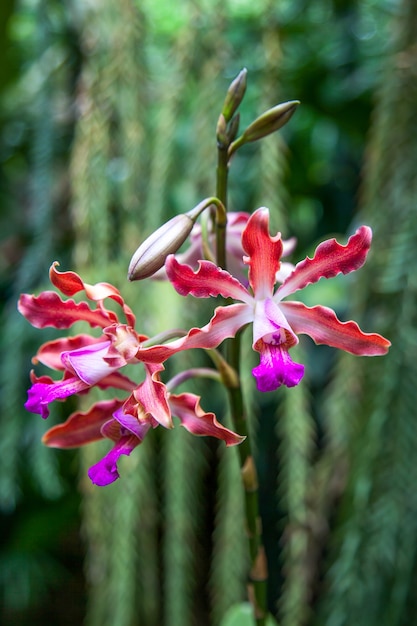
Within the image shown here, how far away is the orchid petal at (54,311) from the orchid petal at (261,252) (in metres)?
0.14

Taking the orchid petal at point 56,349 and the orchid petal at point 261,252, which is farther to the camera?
the orchid petal at point 56,349

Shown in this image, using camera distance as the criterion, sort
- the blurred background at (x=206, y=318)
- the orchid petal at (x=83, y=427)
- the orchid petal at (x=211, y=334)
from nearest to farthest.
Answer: the orchid petal at (x=211, y=334), the orchid petal at (x=83, y=427), the blurred background at (x=206, y=318)

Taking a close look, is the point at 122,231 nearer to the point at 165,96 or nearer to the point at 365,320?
the point at 165,96

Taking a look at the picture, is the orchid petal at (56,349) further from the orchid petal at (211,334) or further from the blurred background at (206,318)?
the blurred background at (206,318)

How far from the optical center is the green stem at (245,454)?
1.90 ft

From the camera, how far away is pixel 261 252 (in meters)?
0.56

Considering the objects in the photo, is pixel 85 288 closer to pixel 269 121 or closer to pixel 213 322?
pixel 213 322

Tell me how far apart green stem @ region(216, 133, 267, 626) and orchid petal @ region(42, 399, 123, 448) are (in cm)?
12

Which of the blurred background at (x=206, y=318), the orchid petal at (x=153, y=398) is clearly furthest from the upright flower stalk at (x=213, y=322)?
the blurred background at (x=206, y=318)

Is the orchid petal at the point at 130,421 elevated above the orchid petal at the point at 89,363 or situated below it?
below

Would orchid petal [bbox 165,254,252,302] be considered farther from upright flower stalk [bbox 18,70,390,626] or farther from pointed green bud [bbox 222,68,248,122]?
pointed green bud [bbox 222,68,248,122]

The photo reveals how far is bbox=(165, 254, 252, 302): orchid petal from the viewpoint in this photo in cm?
52

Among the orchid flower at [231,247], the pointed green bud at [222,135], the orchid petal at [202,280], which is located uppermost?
the pointed green bud at [222,135]

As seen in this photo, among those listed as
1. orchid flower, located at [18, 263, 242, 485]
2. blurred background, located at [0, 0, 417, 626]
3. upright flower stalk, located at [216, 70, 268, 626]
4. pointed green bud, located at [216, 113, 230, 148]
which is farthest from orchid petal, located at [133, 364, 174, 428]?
blurred background, located at [0, 0, 417, 626]
